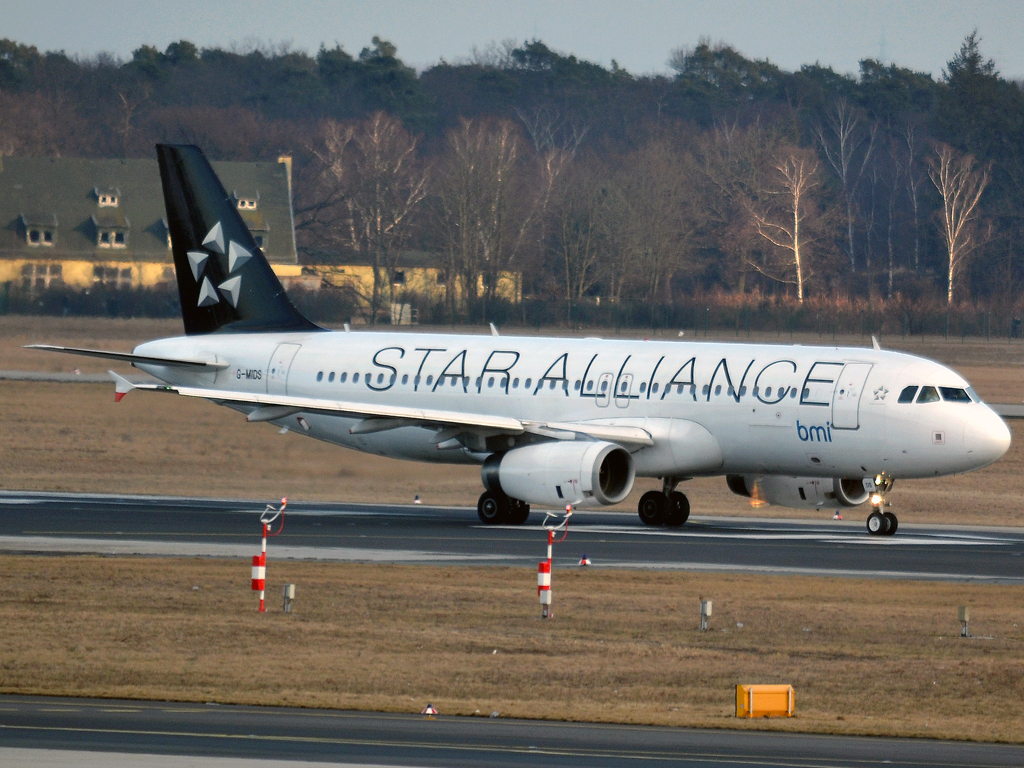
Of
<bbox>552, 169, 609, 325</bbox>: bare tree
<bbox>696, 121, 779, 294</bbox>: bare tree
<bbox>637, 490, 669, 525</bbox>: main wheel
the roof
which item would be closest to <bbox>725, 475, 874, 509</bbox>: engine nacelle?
<bbox>637, 490, 669, 525</bbox>: main wheel

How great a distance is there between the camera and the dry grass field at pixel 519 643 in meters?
18.2

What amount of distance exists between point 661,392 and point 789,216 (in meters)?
81.6

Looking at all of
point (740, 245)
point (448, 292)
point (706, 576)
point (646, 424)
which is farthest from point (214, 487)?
point (740, 245)

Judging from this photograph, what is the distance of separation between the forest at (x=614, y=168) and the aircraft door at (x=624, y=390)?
1599 inches

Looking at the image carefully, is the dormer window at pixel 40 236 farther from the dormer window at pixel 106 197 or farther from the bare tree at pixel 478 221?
the bare tree at pixel 478 221

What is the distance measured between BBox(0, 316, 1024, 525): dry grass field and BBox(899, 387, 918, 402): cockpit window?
7.81 m

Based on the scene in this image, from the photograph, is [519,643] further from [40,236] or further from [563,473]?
[40,236]

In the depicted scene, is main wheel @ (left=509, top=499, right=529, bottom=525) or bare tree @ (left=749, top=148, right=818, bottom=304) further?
bare tree @ (left=749, top=148, right=818, bottom=304)

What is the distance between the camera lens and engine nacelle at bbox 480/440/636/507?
35.8m

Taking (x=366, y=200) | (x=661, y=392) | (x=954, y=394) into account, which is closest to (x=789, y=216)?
(x=366, y=200)

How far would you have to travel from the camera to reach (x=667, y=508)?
39.0 m

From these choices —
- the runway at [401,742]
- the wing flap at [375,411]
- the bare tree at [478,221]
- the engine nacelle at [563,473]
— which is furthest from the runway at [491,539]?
the bare tree at [478,221]

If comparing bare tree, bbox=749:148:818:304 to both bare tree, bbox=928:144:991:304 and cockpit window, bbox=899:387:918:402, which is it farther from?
cockpit window, bbox=899:387:918:402

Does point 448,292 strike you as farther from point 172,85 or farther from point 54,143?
point 172,85
